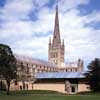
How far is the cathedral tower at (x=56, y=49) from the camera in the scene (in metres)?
156

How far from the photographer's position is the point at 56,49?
162 m

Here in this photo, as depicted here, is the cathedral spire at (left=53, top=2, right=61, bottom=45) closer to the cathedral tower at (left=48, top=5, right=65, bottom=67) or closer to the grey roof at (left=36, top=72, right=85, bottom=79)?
the cathedral tower at (left=48, top=5, right=65, bottom=67)

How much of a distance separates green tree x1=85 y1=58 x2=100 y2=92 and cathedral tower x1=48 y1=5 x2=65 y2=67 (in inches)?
4408

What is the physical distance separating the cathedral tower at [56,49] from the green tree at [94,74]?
11197 cm

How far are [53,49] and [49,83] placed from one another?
10574cm

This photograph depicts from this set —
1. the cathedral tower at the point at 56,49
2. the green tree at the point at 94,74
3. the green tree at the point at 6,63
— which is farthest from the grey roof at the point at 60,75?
the cathedral tower at the point at 56,49

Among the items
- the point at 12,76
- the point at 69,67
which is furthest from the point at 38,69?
the point at 12,76

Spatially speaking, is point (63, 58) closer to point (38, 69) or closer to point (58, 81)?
point (38, 69)

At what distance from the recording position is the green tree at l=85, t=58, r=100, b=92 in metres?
41.5

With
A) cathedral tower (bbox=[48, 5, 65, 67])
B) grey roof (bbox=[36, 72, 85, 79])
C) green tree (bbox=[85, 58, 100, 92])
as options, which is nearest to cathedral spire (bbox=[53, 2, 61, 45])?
cathedral tower (bbox=[48, 5, 65, 67])

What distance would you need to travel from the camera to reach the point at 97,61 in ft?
140

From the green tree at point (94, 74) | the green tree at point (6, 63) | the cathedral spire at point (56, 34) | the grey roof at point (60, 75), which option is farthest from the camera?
the cathedral spire at point (56, 34)

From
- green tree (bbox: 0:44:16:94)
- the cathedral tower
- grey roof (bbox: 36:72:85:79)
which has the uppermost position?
the cathedral tower

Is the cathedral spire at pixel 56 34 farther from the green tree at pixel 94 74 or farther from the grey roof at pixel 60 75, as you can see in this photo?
the green tree at pixel 94 74
